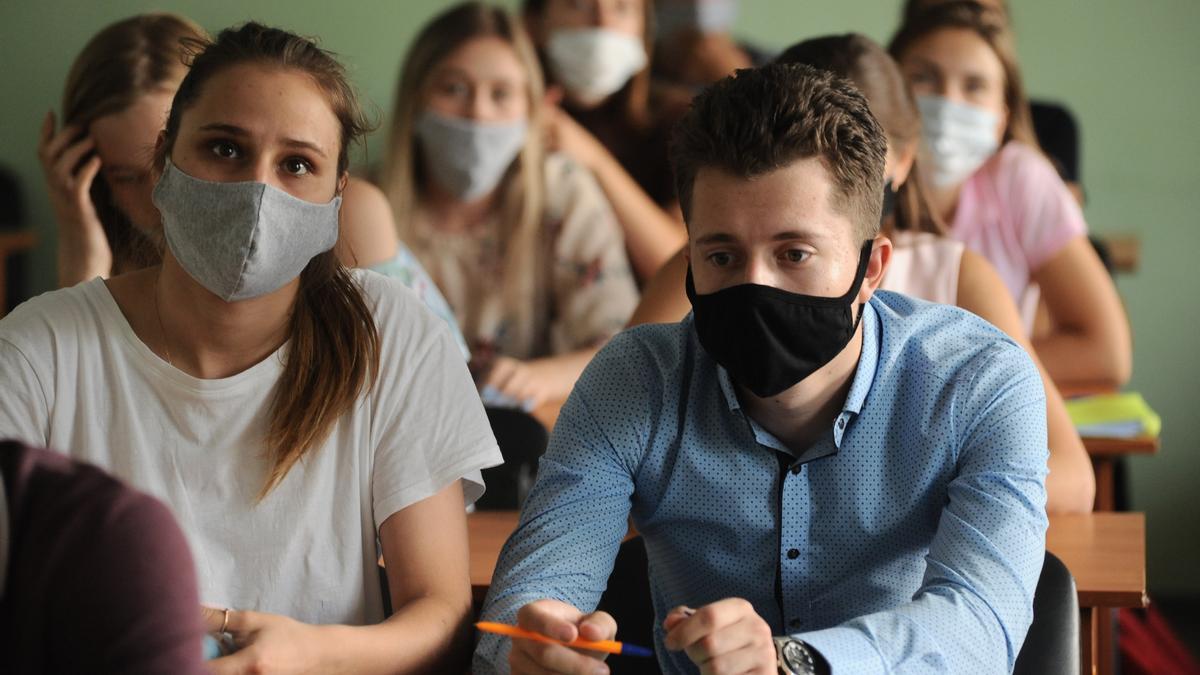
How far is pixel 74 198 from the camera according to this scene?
2.60m

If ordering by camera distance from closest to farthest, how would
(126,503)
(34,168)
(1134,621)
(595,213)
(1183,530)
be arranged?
(126,503), (1134,621), (595,213), (1183,530), (34,168)

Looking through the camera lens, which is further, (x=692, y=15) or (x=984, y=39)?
(x=692, y=15)

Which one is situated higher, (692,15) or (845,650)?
(692,15)

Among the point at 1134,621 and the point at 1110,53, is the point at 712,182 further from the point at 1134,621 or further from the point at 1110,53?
the point at 1110,53

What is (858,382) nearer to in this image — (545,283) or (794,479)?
(794,479)

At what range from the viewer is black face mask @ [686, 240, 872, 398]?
1.58 metres

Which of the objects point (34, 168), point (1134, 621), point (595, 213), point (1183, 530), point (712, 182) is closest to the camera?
point (712, 182)

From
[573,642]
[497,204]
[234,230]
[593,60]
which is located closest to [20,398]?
[234,230]

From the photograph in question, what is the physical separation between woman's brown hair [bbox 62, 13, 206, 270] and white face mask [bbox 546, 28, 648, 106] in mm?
2206

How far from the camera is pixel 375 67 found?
5062 mm

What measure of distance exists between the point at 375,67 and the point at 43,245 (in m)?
1.31

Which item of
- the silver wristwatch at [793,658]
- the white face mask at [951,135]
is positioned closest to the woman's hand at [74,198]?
the silver wristwatch at [793,658]

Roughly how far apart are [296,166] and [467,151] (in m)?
2.04

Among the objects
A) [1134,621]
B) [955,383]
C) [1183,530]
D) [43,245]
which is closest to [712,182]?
[955,383]
